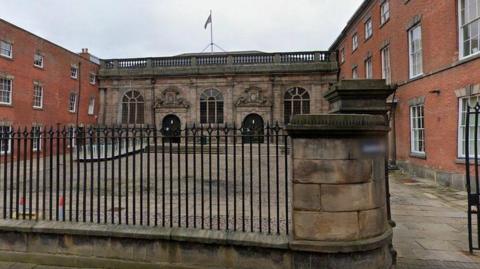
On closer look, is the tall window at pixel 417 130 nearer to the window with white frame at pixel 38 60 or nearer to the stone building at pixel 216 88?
the stone building at pixel 216 88

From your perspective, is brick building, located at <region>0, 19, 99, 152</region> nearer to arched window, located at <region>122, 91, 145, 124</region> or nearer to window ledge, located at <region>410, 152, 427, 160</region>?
arched window, located at <region>122, 91, 145, 124</region>

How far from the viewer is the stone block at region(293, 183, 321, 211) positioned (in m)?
4.03

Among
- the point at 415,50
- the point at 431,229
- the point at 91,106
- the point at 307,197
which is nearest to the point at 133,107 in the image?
the point at 91,106

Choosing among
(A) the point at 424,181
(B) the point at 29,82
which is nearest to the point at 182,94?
(B) the point at 29,82

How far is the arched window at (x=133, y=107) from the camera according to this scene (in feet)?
111

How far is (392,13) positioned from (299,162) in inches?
653

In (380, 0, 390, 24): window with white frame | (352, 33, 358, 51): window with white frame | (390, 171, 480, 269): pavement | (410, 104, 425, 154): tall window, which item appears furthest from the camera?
(352, 33, 358, 51): window with white frame

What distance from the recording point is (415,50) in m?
15.2

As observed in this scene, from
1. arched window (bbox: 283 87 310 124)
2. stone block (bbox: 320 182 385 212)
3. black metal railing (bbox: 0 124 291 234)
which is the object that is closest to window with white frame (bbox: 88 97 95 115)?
arched window (bbox: 283 87 310 124)

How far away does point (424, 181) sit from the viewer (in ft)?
43.3

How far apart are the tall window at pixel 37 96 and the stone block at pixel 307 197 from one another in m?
25.5

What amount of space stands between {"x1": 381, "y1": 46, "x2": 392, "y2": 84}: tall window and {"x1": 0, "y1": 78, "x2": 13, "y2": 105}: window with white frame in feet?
76.2

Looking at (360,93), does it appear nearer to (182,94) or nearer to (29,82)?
(29,82)

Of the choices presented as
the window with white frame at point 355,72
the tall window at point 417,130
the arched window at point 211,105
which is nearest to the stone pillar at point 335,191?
the tall window at point 417,130
